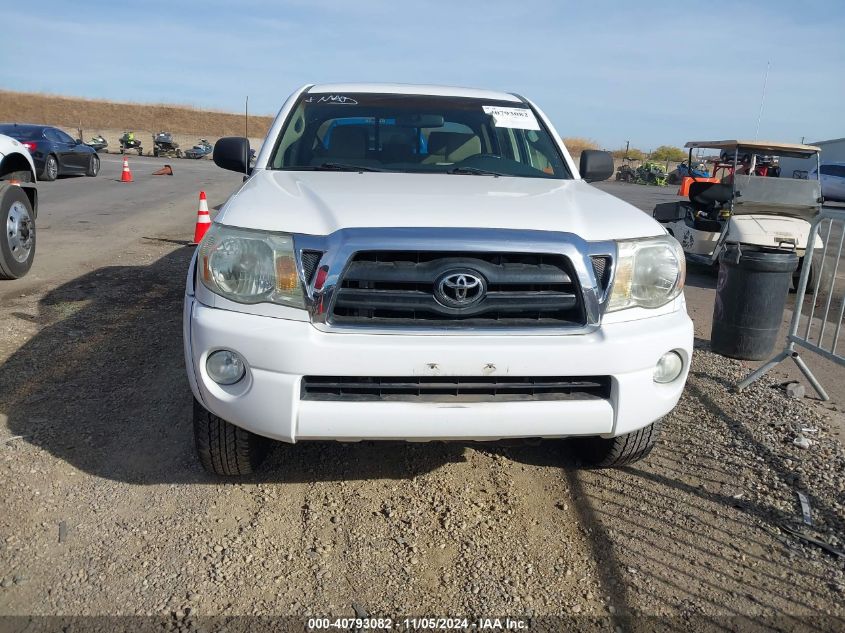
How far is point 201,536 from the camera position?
288cm

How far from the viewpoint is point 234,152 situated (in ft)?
14.2

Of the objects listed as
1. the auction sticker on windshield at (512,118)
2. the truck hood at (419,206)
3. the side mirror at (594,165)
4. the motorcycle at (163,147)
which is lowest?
the motorcycle at (163,147)

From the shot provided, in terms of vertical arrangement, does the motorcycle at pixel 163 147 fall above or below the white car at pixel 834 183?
below

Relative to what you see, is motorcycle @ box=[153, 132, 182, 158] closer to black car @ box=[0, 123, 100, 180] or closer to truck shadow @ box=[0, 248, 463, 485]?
black car @ box=[0, 123, 100, 180]

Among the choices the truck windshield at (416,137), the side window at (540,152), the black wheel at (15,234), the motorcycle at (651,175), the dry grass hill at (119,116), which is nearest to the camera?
the truck windshield at (416,137)

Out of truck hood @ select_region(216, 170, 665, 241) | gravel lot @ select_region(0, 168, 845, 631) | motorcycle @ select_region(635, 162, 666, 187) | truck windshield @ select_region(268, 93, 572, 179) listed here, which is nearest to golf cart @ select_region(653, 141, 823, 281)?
truck windshield @ select_region(268, 93, 572, 179)

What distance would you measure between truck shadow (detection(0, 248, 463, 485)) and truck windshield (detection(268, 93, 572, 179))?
1.54 metres

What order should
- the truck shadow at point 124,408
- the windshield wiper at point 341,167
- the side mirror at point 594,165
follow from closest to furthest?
the truck shadow at point 124,408, the windshield wiper at point 341,167, the side mirror at point 594,165

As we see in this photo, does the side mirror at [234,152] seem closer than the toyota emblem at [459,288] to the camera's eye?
No

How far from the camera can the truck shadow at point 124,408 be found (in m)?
3.46

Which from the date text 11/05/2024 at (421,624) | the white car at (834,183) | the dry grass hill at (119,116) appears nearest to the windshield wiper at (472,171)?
the date text 11/05/2024 at (421,624)

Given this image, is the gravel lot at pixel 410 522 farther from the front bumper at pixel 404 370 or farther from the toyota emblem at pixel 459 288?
→ the toyota emblem at pixel 459 288

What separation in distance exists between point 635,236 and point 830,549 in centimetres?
153

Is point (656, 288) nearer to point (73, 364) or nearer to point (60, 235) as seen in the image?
point (73, 364)
